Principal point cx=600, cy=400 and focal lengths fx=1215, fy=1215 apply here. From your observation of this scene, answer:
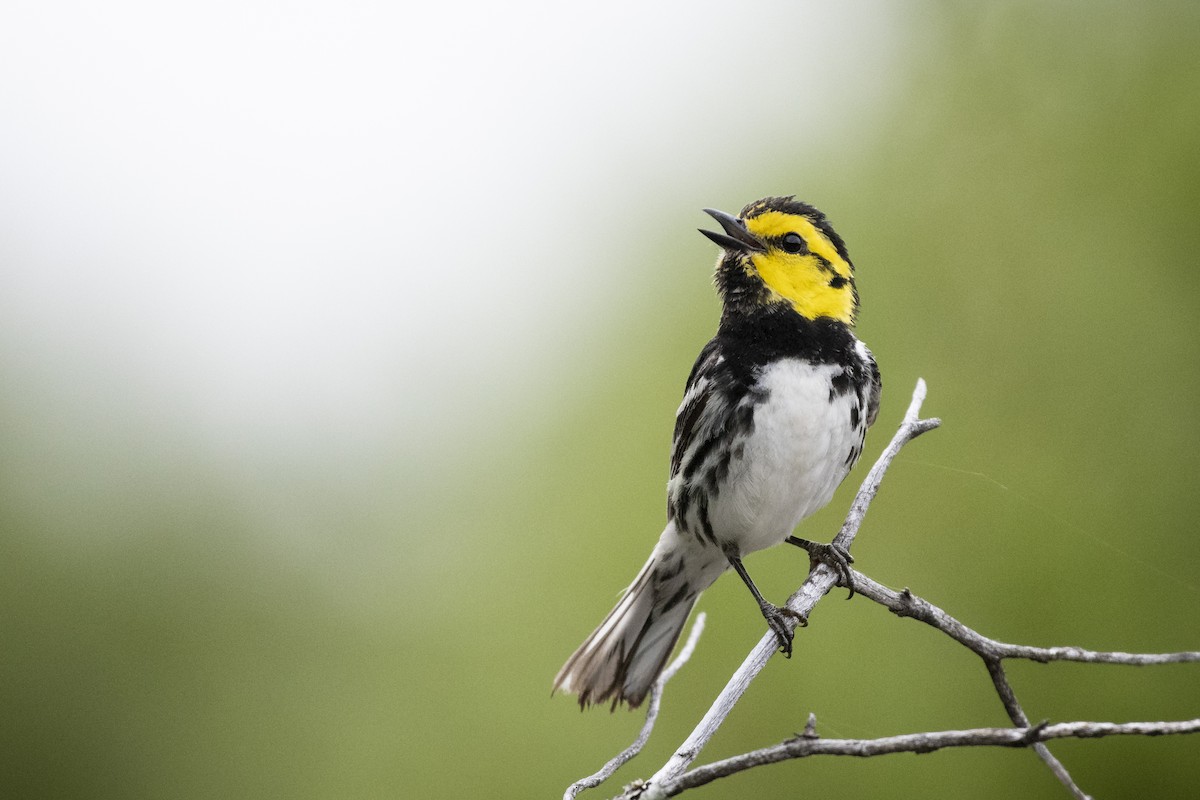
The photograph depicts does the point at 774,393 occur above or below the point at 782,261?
below

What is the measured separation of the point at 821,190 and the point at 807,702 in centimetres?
197

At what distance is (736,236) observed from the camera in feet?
10.2

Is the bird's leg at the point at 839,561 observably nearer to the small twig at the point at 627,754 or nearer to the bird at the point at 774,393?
the bird at the point at 774,393

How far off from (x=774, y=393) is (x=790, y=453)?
0.54ft

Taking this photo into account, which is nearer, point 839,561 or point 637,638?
point 839,561

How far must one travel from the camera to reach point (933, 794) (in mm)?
4602

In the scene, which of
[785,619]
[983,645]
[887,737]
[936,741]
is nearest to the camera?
[936,741]

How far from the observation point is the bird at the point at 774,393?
121 inches

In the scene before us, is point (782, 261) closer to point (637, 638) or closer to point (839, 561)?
point (839, 561)

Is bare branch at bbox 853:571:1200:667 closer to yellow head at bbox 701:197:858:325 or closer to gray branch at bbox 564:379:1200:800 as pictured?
gray branch at bbox 564:379:1200:800

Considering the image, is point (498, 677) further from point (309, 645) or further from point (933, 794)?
point (933, 794)

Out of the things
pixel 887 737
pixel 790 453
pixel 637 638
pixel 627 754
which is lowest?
pixel 637 638

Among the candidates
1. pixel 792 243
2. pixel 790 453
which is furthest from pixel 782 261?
pixel 790 453

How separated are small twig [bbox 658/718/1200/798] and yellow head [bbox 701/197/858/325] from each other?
145 cm
